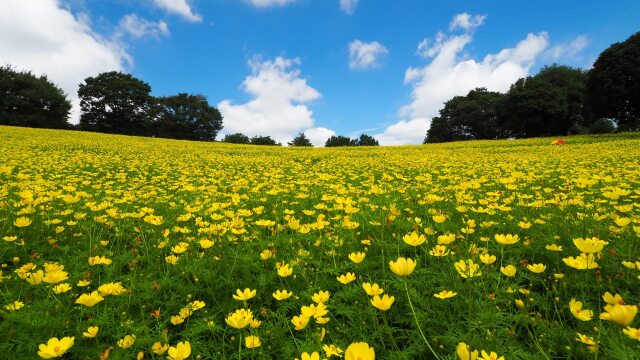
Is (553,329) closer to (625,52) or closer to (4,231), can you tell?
(4,231)

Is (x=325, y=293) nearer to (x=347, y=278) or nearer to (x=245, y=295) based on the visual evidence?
(x=347, y=278)

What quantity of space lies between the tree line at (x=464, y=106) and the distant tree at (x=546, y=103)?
9cm

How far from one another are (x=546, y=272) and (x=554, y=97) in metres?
42.6

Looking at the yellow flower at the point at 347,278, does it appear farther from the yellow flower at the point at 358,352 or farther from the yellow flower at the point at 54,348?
the yellow flower at the point at 54,348

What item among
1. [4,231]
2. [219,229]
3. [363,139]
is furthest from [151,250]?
[363,139]

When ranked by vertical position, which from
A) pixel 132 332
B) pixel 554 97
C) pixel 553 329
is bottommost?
pixel 132 332

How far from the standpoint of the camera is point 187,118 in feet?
202

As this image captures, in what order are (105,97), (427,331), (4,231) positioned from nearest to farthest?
(427,331) < (4,231) < (105,97)

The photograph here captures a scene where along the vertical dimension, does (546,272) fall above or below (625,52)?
below

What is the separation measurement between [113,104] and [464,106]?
57.5 metres

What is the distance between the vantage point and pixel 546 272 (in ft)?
7.63

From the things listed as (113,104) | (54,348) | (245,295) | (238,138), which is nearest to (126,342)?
(54,348)

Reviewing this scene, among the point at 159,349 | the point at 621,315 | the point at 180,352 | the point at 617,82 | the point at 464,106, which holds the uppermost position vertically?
the point at 464,106

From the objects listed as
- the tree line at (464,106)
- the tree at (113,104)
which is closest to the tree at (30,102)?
the tree line at (464,106)
